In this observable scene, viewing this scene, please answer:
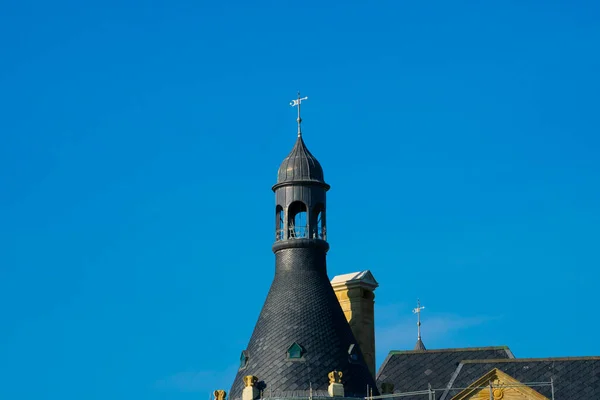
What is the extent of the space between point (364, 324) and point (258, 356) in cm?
845

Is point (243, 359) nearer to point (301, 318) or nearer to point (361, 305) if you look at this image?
point (301, 318)

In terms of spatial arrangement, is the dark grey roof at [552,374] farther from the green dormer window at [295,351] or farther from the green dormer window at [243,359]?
the green dormer window at [243,359]

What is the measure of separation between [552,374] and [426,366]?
20.3 ft

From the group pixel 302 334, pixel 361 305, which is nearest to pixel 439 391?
pixel 302 334

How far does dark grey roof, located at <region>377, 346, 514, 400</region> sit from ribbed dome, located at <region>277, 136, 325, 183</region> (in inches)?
323

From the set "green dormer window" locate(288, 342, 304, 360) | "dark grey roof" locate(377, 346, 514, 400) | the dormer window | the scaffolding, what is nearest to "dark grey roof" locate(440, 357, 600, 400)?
the scaffolding

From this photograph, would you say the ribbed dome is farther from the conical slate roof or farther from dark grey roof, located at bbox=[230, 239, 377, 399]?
dark grey roof, located at bbox=[230, 239, 377, 399]

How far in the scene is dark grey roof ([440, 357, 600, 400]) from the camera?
57281 mm

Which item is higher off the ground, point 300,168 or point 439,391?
point 300,168

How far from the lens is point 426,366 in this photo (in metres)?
62.5

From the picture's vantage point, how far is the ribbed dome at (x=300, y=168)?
63000 millimetres

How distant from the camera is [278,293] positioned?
61.3m

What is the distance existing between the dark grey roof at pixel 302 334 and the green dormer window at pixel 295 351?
17 centimetres

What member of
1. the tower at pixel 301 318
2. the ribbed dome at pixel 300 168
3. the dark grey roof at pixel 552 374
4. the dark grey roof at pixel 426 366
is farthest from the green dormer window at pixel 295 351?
the ribbed dome at pixel 300 168
